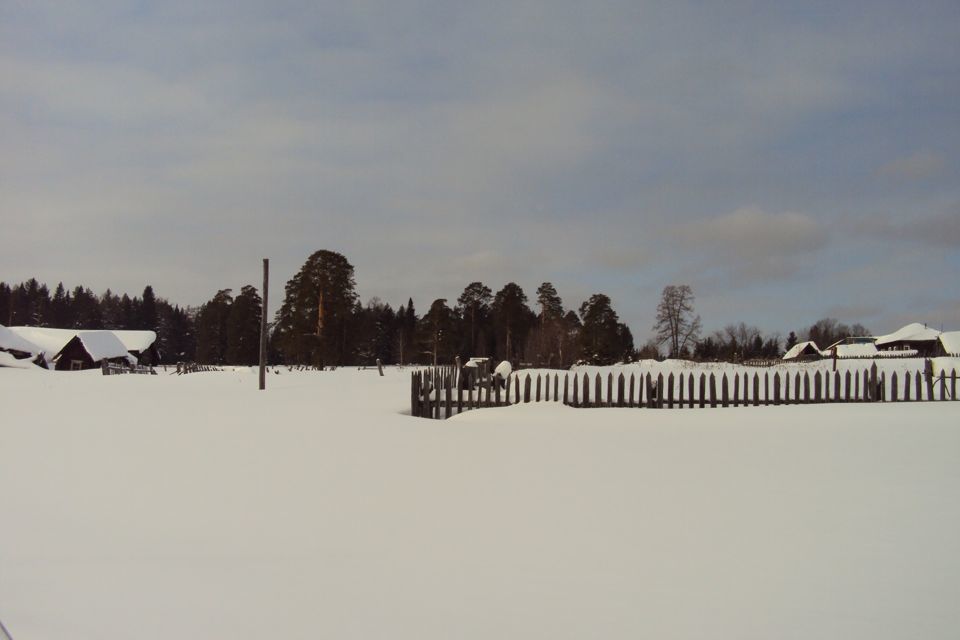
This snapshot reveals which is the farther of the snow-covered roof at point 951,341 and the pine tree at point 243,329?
the pine tree at point 243,329

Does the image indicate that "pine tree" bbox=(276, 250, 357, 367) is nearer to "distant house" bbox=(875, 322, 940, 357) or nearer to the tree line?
the tree line

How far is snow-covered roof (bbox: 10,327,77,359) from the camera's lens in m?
63.8

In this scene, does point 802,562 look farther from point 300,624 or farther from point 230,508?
point 230,508

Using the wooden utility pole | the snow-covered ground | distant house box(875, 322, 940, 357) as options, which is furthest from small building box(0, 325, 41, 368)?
distant house box(875, 322, 940, 357)

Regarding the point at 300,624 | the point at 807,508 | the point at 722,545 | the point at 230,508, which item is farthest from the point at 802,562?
the point at 230,508

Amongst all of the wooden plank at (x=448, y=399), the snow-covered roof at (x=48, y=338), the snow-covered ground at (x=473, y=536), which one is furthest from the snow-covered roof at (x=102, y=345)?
the snow-covered ground at (x=473, y=536)

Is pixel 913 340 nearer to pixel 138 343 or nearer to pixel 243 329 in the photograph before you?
pixel 243 329

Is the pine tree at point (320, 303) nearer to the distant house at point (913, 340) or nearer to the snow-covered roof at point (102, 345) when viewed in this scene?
the snow-covered roof at point (102, 345)

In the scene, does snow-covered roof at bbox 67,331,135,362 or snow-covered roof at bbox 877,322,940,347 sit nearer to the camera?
snow-covered roof at bbox 67,331,135,362

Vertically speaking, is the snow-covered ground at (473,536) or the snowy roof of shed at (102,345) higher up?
the snowy roof of shed at (102,345)

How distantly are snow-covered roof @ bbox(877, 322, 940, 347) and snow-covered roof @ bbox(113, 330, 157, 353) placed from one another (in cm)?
9384

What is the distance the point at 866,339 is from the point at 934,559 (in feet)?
357

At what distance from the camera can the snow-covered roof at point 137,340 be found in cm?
7332

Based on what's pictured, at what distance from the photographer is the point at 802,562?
494 cm
